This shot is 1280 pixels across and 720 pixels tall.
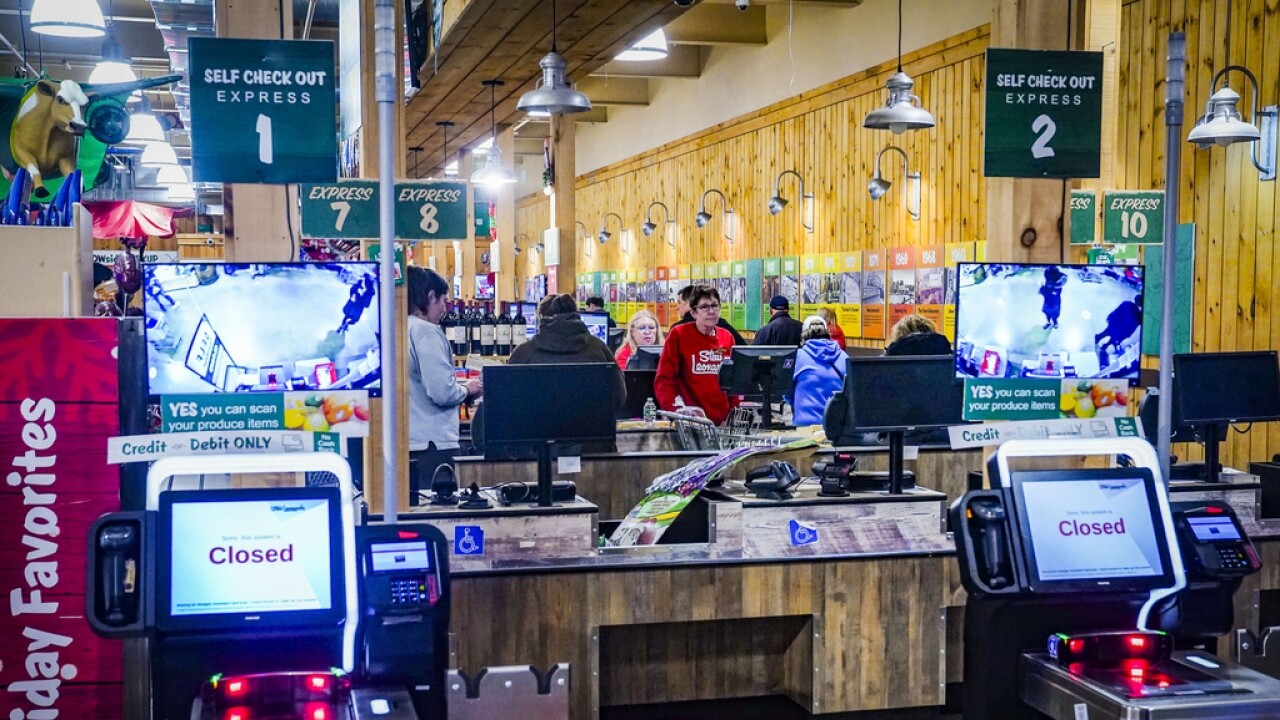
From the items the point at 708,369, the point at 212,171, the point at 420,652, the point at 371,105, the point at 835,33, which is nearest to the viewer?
the point at 420,652

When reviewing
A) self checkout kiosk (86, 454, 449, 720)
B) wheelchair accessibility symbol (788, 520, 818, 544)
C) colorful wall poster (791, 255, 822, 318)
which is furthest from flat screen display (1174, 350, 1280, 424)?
colorful wall poster (791, 255, 822, 318)

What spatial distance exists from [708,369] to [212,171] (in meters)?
4.14

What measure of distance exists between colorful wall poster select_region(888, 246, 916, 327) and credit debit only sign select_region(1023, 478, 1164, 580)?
8.18m

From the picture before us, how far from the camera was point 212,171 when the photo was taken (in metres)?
3.76

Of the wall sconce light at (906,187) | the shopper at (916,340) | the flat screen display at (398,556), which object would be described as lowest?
the flat screen display at (398,556)

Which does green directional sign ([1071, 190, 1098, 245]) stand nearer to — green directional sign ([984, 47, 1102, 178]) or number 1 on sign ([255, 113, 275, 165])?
green directional sign ([984, 47, 1102, 178])

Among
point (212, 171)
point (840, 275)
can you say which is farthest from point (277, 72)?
point (840, 275)

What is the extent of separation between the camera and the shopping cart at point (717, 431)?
6.50 meters

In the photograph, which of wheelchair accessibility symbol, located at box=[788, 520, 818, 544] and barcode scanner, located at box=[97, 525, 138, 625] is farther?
wheelchair accessibility symbol, located at box=[788, 520, 818, 544]

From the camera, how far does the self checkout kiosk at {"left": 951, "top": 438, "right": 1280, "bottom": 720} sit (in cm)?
318

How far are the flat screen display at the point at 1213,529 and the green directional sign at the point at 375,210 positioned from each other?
9.00 ft

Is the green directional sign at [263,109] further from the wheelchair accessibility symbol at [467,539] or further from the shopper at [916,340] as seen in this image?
the shopper at [916,340]

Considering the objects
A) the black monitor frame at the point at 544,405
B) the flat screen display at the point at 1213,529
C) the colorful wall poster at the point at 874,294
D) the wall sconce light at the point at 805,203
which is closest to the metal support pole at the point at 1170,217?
the flat screen display at the point at 1213,529

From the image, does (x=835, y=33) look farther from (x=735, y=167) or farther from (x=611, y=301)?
(x=611, y=301)
